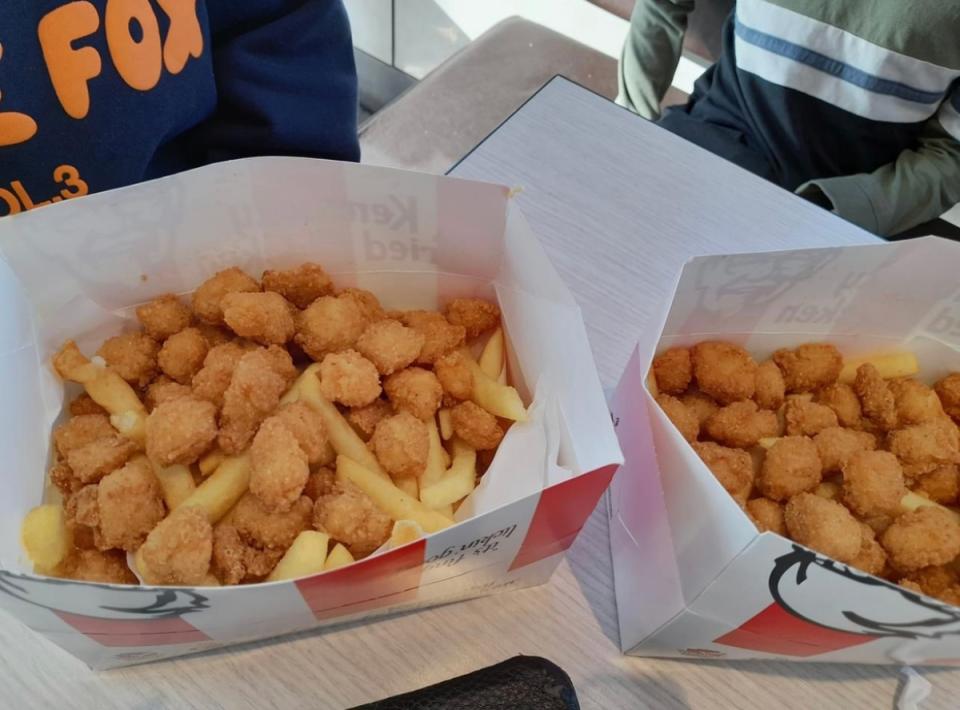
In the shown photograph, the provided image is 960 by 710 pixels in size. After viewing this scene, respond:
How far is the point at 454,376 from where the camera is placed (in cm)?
68

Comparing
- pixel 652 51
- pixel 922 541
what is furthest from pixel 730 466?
pixel 652 51

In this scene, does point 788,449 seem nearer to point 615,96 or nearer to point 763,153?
point 763,153

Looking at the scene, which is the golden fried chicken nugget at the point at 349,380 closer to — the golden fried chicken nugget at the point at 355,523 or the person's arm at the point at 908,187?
Result: the golden fried chicken nugget at the point at 355,523

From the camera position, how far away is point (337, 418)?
65 cm

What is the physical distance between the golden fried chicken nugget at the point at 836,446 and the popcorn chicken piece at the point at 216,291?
0.54 metres

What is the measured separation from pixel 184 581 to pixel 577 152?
28.8 inches

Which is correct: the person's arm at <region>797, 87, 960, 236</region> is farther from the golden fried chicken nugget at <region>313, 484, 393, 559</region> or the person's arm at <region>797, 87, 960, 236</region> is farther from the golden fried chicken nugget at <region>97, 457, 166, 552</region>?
the golden fried chicken nugget at <region>97, 457, 166, 552</region>

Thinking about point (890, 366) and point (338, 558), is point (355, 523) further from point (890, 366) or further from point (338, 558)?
point (890, 366)

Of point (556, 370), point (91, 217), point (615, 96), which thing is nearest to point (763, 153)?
point (615, 96)

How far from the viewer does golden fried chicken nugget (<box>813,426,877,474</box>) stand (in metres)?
0.69

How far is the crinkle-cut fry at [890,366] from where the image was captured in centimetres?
77

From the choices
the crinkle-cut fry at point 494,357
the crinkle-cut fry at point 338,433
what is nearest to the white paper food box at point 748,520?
the crinkle-cut fry at point 494,357

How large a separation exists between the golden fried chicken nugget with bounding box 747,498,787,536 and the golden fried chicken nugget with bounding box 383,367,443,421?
29cm

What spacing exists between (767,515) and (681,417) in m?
0.11
